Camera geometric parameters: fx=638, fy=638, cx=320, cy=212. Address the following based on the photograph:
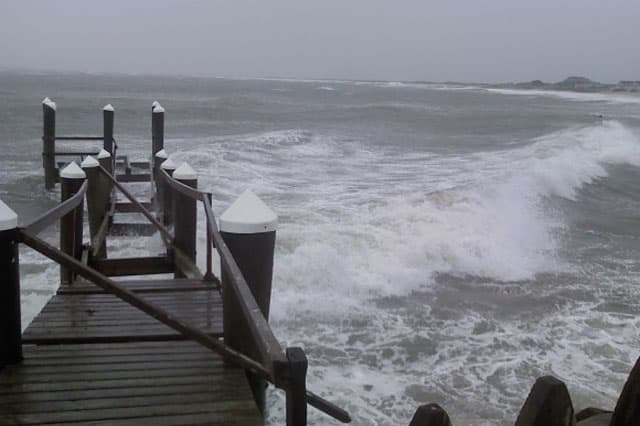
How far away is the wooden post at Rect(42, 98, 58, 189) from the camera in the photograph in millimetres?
16281

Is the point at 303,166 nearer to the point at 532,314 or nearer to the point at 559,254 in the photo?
Result: the point at 559,254

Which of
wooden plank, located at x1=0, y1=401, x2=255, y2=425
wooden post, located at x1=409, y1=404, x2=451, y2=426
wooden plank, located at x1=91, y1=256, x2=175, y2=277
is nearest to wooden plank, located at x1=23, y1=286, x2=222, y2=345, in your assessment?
wooden plank, located at x1=0, y1=401, x2=255, y2=425

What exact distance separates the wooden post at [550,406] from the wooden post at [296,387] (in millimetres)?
777

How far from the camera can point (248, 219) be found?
384 centimetres

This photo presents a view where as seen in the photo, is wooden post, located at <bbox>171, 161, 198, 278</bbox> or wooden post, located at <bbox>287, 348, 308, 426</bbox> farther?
wooden post, located at <bbox>171, 161, 198, 278</bbox>

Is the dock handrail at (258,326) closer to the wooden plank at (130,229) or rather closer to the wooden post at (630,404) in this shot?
the wooden post at (630,404)

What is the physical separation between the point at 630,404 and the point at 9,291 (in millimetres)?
3055

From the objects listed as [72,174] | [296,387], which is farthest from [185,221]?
[296,387]

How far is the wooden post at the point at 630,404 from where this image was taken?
240cm

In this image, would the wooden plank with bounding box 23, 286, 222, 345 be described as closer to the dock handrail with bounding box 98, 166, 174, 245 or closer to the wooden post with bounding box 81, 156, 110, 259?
the dock handrail with bounding box 98, 166, 174, 245

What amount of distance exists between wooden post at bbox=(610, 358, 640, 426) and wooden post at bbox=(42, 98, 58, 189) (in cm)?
1618

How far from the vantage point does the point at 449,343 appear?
24.8 ft

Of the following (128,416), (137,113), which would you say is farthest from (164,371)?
(137,113)

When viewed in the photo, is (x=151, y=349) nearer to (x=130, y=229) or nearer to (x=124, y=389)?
(x=124, y=389)
